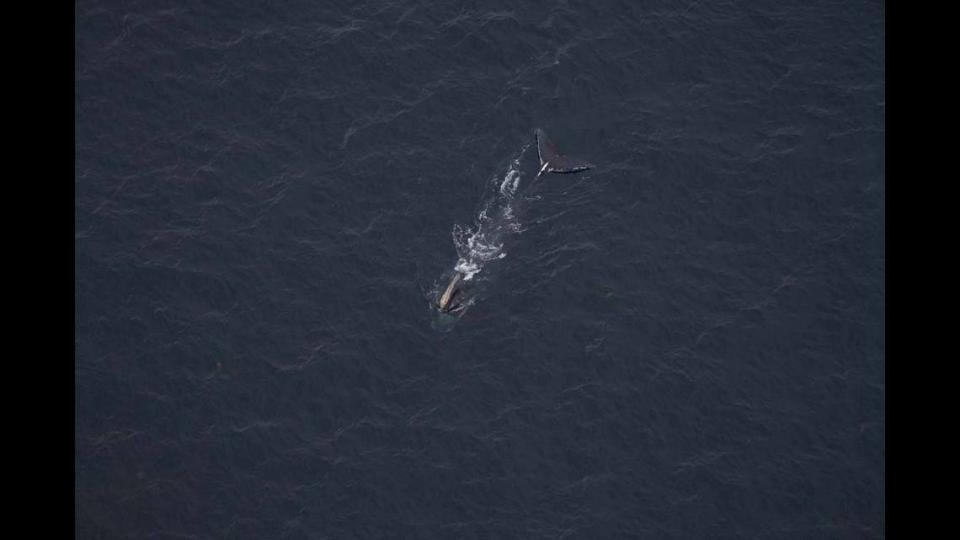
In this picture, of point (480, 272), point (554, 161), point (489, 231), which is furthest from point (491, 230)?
point (554, 161)

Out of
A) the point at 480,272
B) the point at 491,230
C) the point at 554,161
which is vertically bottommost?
the point at 480,272

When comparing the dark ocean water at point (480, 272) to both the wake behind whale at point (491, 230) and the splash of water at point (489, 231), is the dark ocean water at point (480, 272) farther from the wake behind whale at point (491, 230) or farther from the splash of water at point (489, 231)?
the wake behind whale at point (491, 230)

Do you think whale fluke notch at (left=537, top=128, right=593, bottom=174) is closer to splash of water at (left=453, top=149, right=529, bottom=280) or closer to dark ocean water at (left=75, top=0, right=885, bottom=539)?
dark ocean water at (left=75, top=0, right=885, bottom=539)

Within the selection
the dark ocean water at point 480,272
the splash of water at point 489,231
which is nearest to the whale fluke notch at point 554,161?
the dark ocean water at point 480,272

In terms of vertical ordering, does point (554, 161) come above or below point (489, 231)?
above

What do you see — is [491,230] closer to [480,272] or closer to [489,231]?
[489,231]

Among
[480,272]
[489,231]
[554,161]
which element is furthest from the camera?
[554,161]

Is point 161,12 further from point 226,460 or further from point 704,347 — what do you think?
point 704,347
